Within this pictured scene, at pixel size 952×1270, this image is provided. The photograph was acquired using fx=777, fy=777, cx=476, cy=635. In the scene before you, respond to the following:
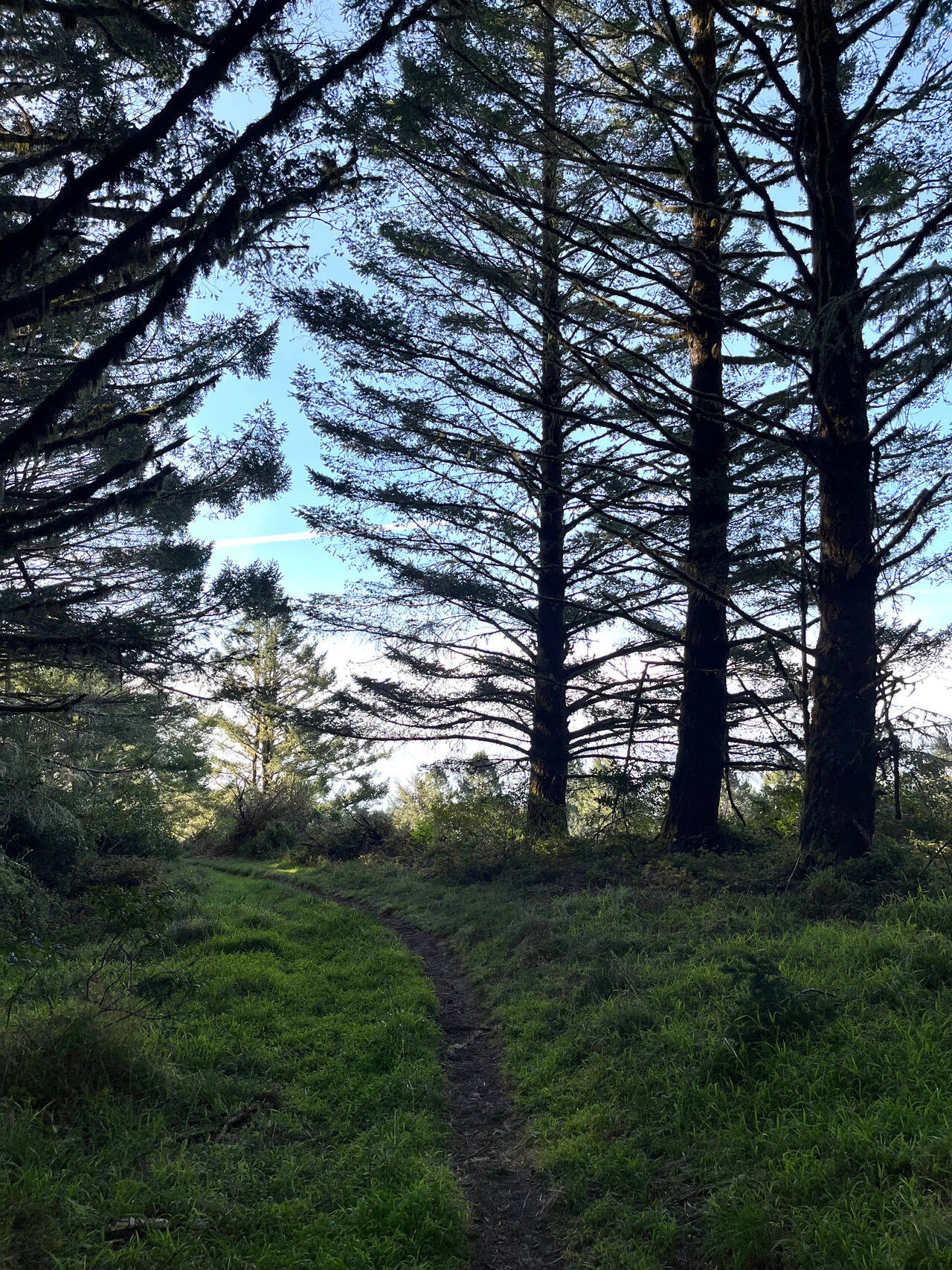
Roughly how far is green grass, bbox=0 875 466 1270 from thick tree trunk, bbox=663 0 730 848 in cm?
479

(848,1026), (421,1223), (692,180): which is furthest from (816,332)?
(421,1223)

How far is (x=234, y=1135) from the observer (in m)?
4.27

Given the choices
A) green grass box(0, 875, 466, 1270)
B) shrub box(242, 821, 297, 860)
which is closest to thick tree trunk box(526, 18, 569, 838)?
green grass box(0, 875, 466, 1270)

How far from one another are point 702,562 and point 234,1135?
7627 millimetres

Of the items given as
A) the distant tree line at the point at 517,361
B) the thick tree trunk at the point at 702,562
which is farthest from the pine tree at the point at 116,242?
the thick tree trunk at the point at 702,562

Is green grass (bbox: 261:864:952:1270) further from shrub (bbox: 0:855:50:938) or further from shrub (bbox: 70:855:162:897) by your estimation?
shrub (bbox: 70:855:162:897)

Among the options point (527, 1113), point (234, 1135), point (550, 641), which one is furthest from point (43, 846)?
point (527, 1113)

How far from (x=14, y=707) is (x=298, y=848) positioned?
459 inches

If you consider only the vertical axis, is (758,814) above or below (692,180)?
below

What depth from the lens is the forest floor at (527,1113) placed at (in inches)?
127

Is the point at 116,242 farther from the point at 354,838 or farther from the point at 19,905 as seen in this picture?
the point at 354,838

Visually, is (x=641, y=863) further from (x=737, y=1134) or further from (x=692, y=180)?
(x=692, y=180)

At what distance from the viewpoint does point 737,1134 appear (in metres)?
3.69

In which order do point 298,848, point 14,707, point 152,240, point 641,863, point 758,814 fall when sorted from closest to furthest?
1. point 152,240
2. point 14,707
3. point 641,863
4. point 758,814
5. point 298,848
